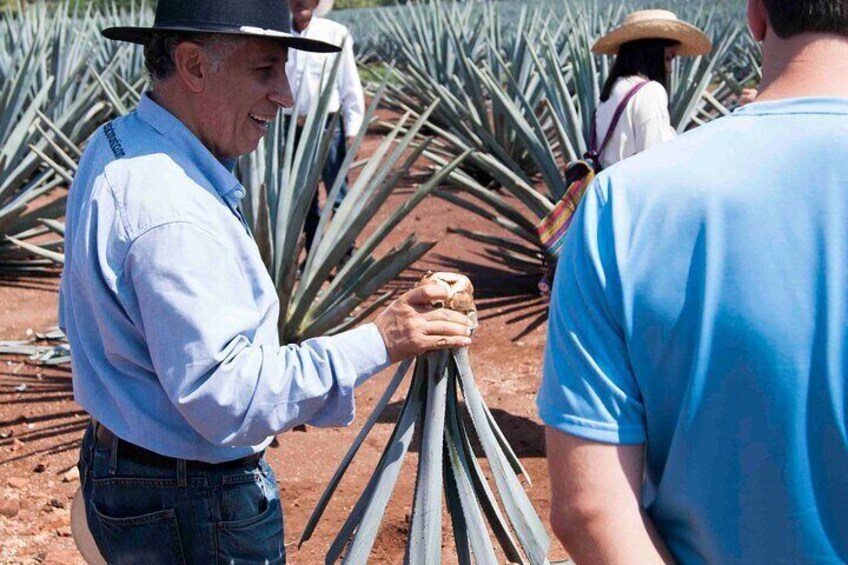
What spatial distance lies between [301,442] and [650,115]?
1.73 metres

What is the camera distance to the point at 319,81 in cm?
639

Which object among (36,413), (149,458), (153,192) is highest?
(153,192)

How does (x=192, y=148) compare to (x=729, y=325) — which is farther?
(x=192, y=148)

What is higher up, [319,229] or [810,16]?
[810,16]

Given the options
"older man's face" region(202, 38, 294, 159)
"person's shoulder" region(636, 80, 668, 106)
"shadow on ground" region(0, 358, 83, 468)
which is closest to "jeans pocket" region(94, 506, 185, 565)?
"older man's face" region(202, 38, 294, 159)

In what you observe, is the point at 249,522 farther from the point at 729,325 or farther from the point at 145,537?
the point at 729,325

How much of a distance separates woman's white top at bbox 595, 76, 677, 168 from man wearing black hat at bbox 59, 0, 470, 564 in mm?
2409

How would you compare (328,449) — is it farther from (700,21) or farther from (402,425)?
(700,21)

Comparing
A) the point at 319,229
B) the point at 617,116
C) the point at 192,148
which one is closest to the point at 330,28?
the point at 319,229

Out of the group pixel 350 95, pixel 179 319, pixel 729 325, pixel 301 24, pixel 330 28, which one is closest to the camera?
pixel 729 325

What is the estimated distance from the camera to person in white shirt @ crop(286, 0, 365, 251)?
6.03m

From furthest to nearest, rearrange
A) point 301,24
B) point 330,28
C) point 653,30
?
point 330,28 → point 301,24 → point 653,30

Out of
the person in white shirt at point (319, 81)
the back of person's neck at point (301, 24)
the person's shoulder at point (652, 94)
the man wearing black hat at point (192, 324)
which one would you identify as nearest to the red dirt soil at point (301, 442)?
the person in white shirt at point (319, 81)

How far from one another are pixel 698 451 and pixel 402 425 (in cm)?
115
